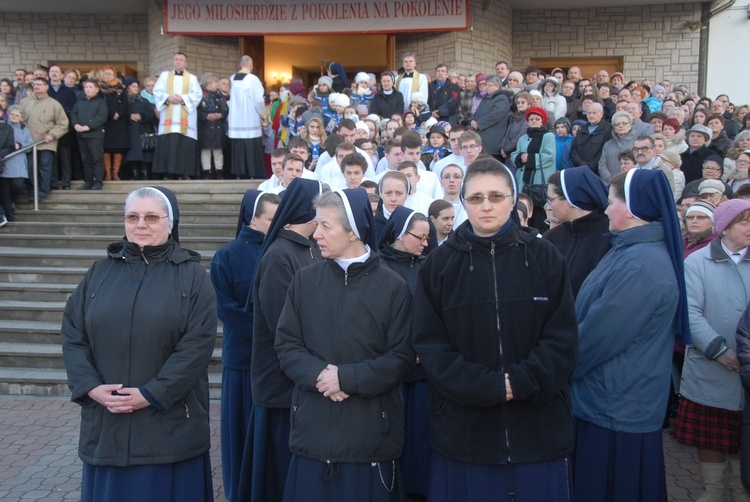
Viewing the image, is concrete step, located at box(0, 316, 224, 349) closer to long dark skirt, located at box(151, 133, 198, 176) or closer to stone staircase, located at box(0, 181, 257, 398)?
stone staircase, located at box(0, 181, 257, 398)

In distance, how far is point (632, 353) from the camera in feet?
10.3

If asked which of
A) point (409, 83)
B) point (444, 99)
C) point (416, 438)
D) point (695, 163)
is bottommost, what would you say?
point (416, 438)

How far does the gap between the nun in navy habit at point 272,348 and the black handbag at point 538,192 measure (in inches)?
193

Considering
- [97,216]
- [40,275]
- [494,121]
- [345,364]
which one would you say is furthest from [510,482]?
[97,216]

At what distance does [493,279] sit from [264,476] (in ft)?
6.27

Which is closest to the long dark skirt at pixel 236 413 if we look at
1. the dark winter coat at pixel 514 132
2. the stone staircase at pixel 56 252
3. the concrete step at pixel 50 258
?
the stone staircase at pixel 56 252

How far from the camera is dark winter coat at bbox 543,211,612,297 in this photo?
147 inches

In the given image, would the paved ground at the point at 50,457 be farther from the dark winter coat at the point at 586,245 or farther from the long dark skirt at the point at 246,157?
the long dark skirt at the point at 246,157

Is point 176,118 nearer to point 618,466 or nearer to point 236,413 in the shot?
point 236,413

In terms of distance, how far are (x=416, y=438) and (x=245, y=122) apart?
26.5 ft

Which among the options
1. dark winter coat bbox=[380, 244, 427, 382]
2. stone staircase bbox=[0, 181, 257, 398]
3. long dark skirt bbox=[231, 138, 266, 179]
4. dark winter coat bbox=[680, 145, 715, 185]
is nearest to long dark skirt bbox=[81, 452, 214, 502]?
dark winter coat bbox=[380, 244, 427, 382]

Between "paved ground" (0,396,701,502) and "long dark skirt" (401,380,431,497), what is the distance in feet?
4.10

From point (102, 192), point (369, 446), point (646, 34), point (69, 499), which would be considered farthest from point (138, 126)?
point (646, 34)

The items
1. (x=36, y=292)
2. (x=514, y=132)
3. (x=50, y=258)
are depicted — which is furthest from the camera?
(x=514, y=132)
